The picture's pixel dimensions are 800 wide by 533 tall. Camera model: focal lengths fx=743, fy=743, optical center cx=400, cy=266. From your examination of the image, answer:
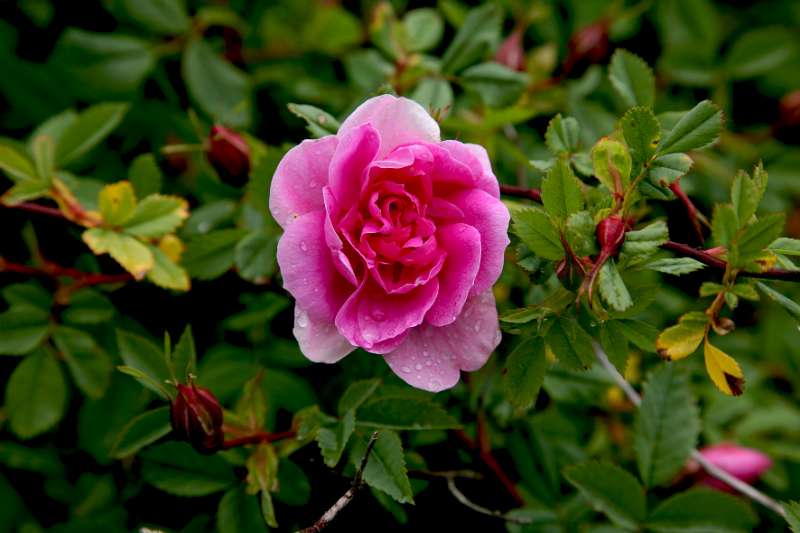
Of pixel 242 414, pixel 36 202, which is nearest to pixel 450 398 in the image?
pixel 242 414

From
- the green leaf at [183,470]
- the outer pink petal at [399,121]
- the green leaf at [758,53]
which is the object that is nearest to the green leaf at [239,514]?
the green leaf at [183,470]

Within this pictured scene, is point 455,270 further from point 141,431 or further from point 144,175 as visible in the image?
point 144,175

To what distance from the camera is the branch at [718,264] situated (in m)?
0.74

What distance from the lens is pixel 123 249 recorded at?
0.96 m

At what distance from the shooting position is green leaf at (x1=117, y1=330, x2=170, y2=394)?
942mm

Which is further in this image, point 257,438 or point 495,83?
point 495,83

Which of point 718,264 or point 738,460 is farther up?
point 718,264

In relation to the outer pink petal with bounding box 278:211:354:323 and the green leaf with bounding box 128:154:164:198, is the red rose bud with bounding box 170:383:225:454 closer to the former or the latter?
the outer pink petal with bounding box 278:211:354:323

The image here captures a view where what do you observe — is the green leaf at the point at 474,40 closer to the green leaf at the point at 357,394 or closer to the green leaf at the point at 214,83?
the green leaf at the point at 214,83

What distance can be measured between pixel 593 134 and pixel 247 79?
2.13 feet

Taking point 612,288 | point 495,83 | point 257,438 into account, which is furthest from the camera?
point 495,83

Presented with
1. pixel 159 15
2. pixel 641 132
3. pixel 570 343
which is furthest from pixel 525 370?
pixel 159 15

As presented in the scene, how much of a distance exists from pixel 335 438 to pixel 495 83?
608 mm

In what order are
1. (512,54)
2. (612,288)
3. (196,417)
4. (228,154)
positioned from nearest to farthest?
(612,288) < (196,417) < (228,154) < (512,54)
